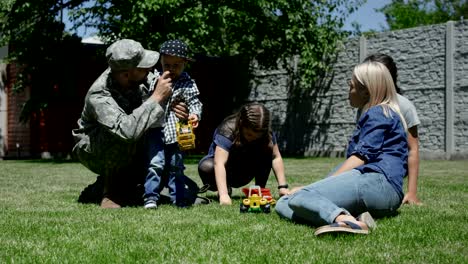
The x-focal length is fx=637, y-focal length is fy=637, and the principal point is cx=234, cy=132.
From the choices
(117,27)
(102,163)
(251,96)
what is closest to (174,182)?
(102,163)

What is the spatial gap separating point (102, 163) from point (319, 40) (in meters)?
14.4

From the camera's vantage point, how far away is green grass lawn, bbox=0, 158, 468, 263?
2.96 metres

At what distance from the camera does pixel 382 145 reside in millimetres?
4219

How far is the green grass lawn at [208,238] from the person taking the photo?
296 centimetres

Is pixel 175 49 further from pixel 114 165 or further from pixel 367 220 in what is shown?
pixel 367 220

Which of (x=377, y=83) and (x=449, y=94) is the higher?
(x=377, y=83)

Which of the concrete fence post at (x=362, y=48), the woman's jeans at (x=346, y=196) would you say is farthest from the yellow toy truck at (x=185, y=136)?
the concrete fence post at (x=362, y=48)

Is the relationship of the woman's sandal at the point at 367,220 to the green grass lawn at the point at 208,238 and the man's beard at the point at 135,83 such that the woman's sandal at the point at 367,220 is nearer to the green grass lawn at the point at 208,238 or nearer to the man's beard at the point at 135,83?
the green grass lawn at the point at 208,238

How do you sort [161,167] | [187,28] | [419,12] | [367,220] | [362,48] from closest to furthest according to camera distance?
[367,220] → [161,167] → [187,28] → [362,48] → [419,12]

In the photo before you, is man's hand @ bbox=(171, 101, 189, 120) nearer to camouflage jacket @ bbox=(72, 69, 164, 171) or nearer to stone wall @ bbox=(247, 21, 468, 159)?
camouflage jacket @ bbox=(72, 69, 164, 171)

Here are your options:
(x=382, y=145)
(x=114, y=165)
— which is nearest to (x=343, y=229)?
(x=382, y=145)

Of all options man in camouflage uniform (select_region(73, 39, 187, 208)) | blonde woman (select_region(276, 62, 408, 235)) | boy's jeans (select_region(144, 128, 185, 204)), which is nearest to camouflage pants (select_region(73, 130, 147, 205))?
man in camouflage uniform (select_region(73, 39, 187, 208))

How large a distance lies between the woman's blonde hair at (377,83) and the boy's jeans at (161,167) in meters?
1.77

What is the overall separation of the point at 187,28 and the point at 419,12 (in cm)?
4002
